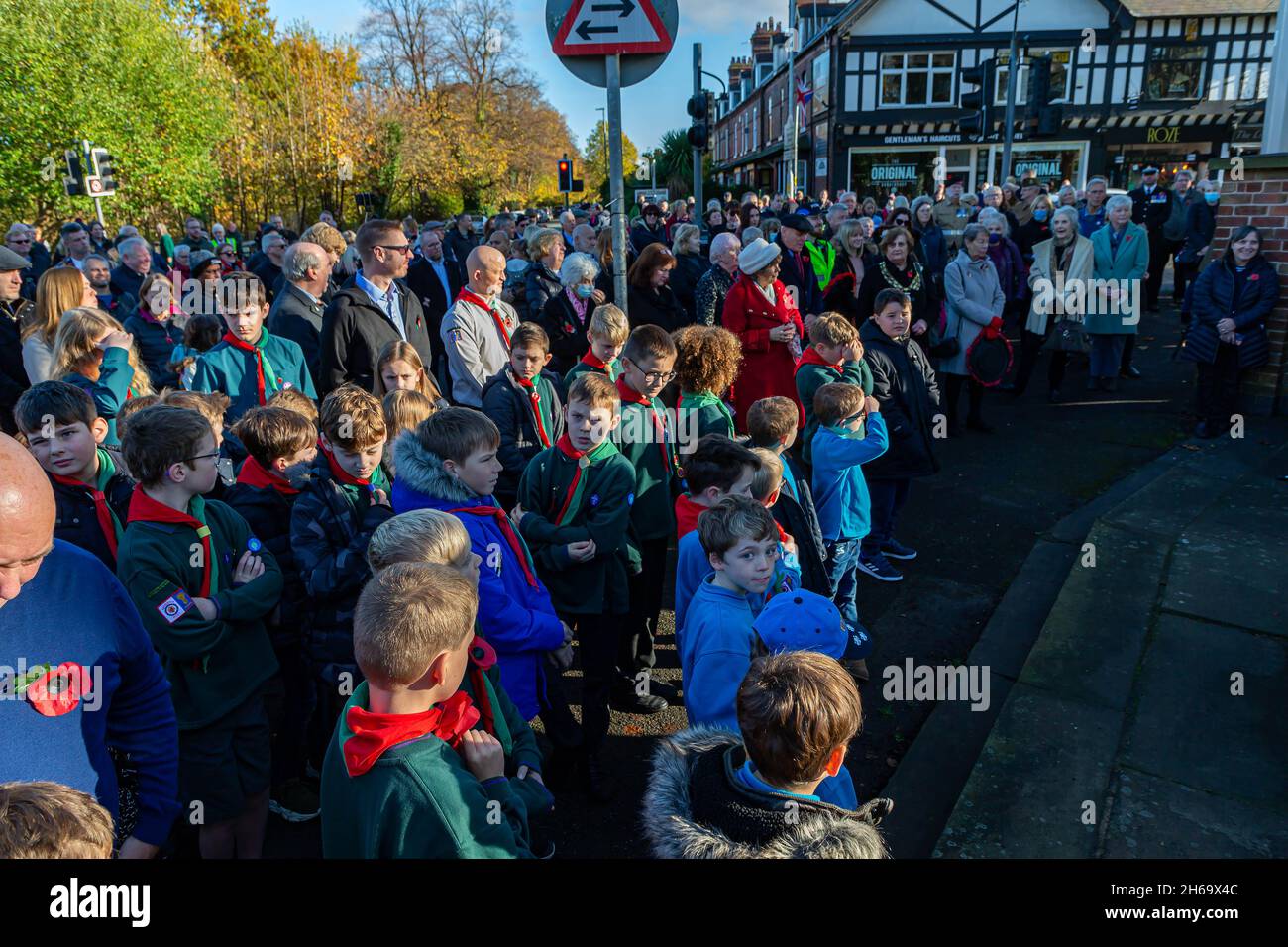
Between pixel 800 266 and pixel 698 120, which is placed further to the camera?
pixel 698 120

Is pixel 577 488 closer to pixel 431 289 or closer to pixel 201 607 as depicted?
pixel 201 607

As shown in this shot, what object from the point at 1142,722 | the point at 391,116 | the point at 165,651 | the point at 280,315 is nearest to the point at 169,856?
the point at 165,651

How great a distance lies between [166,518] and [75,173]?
1531 cm

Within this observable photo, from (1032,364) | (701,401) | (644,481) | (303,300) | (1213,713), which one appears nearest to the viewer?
(1213,713)

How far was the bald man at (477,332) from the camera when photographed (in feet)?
16.9

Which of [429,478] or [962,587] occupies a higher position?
[429,478]

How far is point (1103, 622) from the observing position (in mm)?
4262

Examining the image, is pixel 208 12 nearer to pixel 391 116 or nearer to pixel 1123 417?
pixel 391 116

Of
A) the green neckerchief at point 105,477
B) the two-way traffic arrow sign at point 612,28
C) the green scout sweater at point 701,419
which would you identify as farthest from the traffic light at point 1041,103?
the green neckerchief at point 105,477

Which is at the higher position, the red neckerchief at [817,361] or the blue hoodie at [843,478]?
the red neckerchief at [817,361]

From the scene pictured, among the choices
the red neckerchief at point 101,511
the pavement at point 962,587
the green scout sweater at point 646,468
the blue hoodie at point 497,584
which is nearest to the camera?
the blue hoodie at point 497,584

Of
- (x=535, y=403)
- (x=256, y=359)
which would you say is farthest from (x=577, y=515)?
(x=256, y=359)

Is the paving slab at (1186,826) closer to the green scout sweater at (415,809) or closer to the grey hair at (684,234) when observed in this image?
the green scout sweater at (415,809)

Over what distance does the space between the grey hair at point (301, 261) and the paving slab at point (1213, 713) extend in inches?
203
